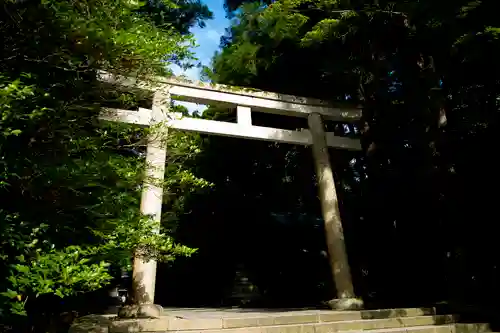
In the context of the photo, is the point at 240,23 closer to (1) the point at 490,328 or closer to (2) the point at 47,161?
(2) the point at 47,161

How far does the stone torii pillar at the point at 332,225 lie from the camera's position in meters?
6.24

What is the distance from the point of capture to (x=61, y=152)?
3.14 metres

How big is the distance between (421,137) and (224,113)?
5.19m

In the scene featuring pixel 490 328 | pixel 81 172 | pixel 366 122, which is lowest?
pixel 490 328

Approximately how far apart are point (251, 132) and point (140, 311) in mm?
3969

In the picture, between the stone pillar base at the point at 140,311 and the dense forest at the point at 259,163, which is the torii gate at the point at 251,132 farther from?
the dense forest at the point at 259,163

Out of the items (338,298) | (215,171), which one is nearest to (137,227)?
(338,298)

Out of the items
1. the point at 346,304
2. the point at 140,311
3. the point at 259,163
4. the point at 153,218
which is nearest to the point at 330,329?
the point at 346,304

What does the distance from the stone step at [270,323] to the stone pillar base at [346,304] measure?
539 mm

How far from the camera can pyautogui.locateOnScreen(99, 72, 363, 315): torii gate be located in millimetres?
5500

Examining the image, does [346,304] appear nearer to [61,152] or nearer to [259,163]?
[61,152]

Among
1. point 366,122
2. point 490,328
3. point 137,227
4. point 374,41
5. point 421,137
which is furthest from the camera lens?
point 366,122

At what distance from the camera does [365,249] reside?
31.2 ft

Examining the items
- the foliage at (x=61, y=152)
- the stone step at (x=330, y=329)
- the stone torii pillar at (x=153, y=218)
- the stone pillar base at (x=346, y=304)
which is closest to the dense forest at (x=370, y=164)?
the stone step at (x=330, y=329)
